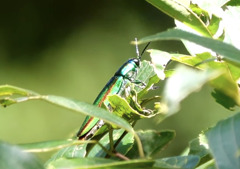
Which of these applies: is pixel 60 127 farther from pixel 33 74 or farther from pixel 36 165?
pixel 36 165

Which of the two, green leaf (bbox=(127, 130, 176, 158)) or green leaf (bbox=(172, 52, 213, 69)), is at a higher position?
green leaf (bbox=(172, 52, 213, 69))

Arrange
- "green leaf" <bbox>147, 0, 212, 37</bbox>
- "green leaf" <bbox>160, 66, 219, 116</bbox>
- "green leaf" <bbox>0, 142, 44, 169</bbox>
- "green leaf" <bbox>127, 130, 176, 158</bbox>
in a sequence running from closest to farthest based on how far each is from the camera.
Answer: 1. "green leaf" <bbox>160, 66, 219, 116</bbox>
2. "green leaf" <bbox>0, 142, 44, 169</bbox>
3. "green leaf" <bbox>127, 130, 176, 158</bbox>
4. "green leaf" <bbox>147, 0, 212, 37</bbox>

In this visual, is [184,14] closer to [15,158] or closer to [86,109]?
[86,109]

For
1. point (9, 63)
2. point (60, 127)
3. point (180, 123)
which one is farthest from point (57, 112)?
point (180, 123)

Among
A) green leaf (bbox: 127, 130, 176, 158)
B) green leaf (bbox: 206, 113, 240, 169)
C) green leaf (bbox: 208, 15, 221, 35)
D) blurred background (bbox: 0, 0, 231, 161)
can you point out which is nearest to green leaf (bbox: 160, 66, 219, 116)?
green leaf (bbox: 206, 113, 240, 169)

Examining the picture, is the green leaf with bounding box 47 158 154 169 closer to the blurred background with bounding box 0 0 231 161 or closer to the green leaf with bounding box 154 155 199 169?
the green leaf with bounding box 154 155 199 169

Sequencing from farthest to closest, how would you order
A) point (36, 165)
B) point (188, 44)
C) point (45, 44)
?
point (45, 44) → point (188, 44) → point (36, 165)

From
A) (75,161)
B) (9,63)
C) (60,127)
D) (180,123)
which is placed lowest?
(180,123)
